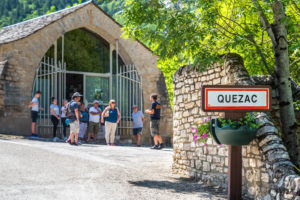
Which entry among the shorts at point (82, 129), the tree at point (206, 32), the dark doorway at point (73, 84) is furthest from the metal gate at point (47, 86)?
the tree at point (206, 32)

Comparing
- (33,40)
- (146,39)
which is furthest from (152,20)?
(33,40)

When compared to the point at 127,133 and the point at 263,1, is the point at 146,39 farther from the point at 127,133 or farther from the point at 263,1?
the point at 127,133

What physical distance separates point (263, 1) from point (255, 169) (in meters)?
3.20

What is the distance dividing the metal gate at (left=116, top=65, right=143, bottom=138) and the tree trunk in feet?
34.2

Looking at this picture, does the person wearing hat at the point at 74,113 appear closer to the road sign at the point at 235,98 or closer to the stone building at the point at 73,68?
the stone building at the point at 73,68

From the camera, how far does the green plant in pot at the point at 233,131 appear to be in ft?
16.2

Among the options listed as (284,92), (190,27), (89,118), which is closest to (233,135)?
(284,92)

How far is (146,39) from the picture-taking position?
8305 mm

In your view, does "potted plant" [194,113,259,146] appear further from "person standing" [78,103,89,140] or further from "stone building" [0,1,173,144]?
"stone building" [0,1,173,144]

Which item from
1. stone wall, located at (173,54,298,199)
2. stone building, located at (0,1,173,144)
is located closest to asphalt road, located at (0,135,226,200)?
stone wall, located at (173,54,298,199)

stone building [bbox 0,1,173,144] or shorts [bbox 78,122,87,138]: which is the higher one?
stone building [bbox 0,1,173,144]

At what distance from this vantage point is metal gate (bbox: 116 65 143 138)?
17.6 m

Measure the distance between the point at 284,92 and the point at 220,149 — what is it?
5.23 ft

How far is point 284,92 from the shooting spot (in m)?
7.49
